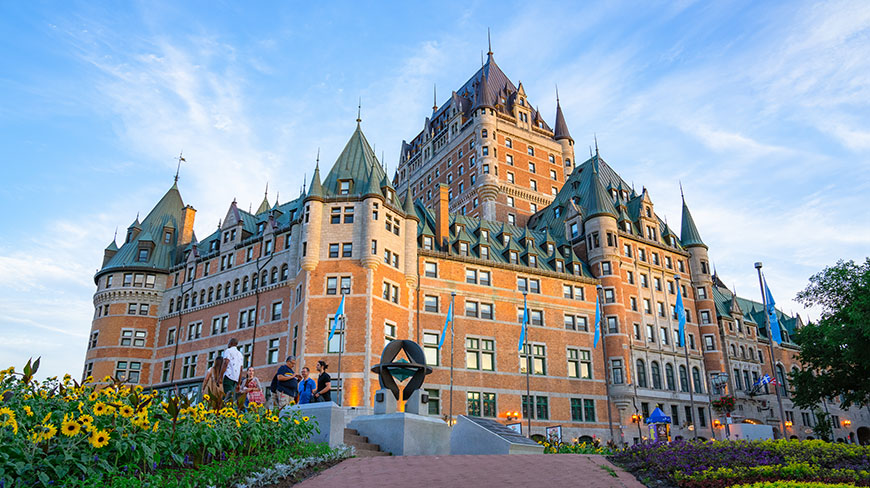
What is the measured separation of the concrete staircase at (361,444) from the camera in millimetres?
17469

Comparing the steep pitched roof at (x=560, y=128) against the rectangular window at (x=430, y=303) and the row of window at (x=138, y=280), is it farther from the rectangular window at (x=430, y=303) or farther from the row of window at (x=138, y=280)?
the row of window at (x=138, y=280)

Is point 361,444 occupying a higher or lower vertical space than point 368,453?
higher

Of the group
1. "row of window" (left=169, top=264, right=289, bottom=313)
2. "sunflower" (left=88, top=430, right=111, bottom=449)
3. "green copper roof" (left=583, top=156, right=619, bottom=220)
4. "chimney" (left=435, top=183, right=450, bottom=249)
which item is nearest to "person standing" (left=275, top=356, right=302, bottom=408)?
"sunflower" (left=88, top=430, right=111, bottom=449)

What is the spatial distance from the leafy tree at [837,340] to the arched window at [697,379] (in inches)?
375

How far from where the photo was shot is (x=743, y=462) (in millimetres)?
13508

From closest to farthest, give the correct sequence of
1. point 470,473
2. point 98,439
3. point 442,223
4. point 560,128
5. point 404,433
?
point 98,439
point 470,473
point 404,433
point 442,223
point 560,128

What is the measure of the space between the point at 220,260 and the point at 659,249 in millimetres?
37709

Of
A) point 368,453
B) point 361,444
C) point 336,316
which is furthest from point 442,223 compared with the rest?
point 368,453

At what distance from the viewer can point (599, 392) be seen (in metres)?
47.0

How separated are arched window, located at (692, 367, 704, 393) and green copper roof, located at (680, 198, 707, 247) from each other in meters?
12.0

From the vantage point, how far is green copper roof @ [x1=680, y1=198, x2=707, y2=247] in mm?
58156

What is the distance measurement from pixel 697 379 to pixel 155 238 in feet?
160

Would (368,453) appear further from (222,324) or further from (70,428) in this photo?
(222,324)

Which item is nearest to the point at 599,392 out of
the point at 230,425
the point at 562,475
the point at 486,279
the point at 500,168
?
the point at 486,279
